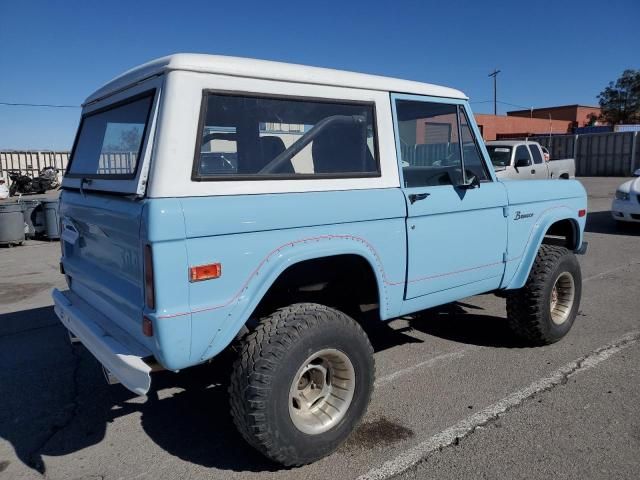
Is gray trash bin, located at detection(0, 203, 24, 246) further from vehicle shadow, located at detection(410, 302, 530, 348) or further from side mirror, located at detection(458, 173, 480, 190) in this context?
side mirror, located at detection(458, 173, 480, 190)

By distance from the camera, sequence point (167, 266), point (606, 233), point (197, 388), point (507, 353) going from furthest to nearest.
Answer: point (606, 233) < point (507, 353) < point (197, 388) < point (167, 266)

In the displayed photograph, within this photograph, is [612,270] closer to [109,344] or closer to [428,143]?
[428,143]

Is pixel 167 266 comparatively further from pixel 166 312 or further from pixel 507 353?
pixel 507 353

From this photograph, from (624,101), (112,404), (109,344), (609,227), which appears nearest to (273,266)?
(109,344)

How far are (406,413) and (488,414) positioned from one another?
534 millimetres

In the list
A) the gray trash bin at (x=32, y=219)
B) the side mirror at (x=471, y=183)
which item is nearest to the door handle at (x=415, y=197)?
the side mirror at (x=471, y=183)

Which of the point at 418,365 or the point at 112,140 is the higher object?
the point at 112,140

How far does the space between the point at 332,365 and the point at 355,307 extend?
2.15 ft

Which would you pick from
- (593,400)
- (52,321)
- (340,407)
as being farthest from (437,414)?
(52,321)

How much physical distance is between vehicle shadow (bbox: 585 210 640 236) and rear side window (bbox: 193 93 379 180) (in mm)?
9746

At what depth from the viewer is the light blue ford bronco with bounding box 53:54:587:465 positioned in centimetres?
251

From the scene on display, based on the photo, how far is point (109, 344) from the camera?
2732mm

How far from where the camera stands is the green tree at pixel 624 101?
52.0m

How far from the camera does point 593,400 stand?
3545mm
